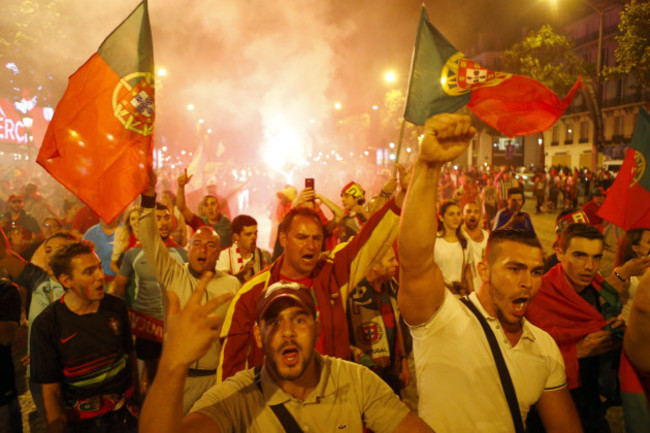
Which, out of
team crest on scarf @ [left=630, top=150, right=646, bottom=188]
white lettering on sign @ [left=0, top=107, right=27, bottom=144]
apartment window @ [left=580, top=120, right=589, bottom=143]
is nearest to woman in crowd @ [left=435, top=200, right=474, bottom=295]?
Answer: team crest on scarf @ [left=630, top=150, right=646, bottom=188]

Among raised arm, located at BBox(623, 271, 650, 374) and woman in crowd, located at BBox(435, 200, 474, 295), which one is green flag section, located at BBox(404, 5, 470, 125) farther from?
raised arm, located at BBox(623, 271, 650, 374)

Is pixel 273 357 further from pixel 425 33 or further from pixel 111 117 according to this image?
pixel 425 33

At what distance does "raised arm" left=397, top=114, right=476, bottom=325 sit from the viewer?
1.91 m

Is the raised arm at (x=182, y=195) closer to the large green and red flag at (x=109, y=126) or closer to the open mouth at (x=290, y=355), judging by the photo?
the large green and red flag at (x=109, y=126)

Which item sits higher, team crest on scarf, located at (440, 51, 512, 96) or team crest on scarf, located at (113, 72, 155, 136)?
team crest on scarf, located at (440, 51, 512, 96)

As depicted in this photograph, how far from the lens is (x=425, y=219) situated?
2.02m

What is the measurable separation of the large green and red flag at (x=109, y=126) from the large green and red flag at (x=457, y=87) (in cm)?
277

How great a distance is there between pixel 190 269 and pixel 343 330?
1.66 m

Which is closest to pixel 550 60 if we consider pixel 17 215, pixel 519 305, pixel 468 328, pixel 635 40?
pixel 635 40

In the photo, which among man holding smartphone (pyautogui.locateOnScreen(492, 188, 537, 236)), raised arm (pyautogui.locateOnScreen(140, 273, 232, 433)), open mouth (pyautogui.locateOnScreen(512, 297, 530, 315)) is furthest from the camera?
man holding smartphone (pyautogui.locateOnScreen(492, 188, 537, 236))

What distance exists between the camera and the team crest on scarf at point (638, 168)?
510cm

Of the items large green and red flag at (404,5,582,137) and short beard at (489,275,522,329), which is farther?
large green and red flag at (404,5,582,137)

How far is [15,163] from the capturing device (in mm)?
31969

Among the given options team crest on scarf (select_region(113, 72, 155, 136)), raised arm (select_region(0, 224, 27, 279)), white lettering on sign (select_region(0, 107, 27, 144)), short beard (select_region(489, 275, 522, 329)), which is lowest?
short beard (select_region(489, 275, 522, 329))
